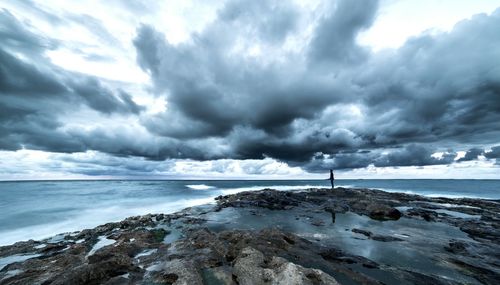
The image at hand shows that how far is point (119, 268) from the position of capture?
34.8ft

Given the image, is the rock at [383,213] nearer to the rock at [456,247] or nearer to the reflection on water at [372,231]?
the reflection on water at [372,231]

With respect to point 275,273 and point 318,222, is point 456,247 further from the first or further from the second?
point 275,273

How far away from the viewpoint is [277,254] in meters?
12.3

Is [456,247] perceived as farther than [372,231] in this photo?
No

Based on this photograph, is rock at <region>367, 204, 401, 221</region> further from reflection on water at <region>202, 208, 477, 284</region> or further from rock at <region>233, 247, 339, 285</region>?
rock at <region>233, 247, 339, 285</region>

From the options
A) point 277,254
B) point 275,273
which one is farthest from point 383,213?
point 275,273

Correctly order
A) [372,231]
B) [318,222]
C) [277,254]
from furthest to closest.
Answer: [318,222] → [372,231] → [277,254]

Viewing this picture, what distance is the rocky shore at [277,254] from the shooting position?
976 cm

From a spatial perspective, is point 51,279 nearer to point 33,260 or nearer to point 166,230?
point 33,260

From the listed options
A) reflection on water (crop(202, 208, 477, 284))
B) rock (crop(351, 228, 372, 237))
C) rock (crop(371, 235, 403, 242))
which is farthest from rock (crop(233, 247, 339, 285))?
rock (crop(351, 228, 372, 237))

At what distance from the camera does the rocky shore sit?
9.76 m

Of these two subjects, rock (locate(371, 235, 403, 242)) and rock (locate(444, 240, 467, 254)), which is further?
rock (locate(371, 235, 403, 242))

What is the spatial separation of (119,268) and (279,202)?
27.6 m

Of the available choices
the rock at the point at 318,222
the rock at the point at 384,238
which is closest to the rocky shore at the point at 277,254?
the rock at the point at 318,222
